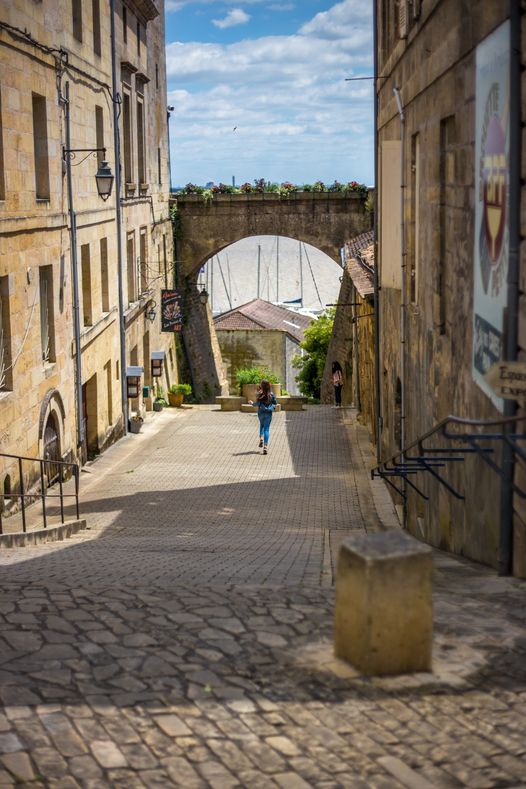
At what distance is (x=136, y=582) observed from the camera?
7.35 meters

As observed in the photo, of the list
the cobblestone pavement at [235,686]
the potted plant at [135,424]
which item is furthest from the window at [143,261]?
the cobblestone pavement at [235,686]

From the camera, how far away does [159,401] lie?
3064cm

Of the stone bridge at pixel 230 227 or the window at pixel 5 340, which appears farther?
the stone bridge at pixel 230 227

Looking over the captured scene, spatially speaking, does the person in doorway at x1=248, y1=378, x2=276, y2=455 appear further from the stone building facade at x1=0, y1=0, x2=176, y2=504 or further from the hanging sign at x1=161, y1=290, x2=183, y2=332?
the hanging sign at x1=161, y1=290, x2=183, y2=332

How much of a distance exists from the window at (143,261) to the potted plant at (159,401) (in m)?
3.24

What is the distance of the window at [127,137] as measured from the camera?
26.2 metres

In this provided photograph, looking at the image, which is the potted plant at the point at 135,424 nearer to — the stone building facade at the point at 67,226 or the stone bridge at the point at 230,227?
the stone building facade at the point at 67,226

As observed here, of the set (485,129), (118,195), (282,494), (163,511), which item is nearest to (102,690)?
(485,129)

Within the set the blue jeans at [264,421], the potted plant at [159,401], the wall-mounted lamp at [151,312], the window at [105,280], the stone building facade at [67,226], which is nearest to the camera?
the stone building facade at [67,226]

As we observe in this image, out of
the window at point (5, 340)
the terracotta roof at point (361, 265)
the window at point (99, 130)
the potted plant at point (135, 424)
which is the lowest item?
the potted plant at point (135, 424)

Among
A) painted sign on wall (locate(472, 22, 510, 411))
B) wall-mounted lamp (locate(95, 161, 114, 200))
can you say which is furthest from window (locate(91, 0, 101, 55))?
painted sign on wall (locate(472, 22, 510, 411))

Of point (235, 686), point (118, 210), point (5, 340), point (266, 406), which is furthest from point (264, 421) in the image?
point (235, 686)

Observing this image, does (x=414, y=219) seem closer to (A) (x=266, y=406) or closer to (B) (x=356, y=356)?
(A) (x=266, y=406)

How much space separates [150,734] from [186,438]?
18.9 meters
